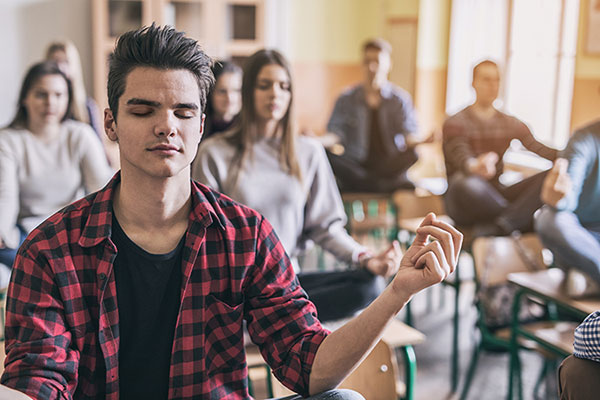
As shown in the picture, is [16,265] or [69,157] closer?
[16,265]

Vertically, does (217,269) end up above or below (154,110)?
below

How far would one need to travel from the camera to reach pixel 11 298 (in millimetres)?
1276

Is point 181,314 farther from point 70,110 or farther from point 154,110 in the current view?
point 70,110

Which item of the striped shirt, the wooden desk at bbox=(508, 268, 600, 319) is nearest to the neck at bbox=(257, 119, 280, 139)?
the wooden desk at bbox=(508, 268, 600, 319)

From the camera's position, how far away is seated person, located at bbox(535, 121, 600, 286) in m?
2.50

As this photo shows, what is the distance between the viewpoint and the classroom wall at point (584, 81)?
11.9ft

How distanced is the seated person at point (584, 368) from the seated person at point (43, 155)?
7.61ft

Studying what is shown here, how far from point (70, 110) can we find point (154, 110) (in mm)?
2096

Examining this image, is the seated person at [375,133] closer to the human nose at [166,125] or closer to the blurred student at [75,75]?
the blurred student at [75,75]

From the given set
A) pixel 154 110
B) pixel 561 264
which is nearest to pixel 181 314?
pixel 154 110

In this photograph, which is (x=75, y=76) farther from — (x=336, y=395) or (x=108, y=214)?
(x=336, y=395)

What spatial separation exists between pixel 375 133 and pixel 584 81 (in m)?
1.41

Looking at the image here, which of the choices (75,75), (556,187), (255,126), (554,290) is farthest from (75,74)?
(554,290)

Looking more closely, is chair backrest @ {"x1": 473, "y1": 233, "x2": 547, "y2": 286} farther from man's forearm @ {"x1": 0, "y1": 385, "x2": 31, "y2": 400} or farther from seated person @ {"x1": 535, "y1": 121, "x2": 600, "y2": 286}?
man's forearm @ {"x1": 0, "y1": 385, "x2": 31, "y2": 400}
